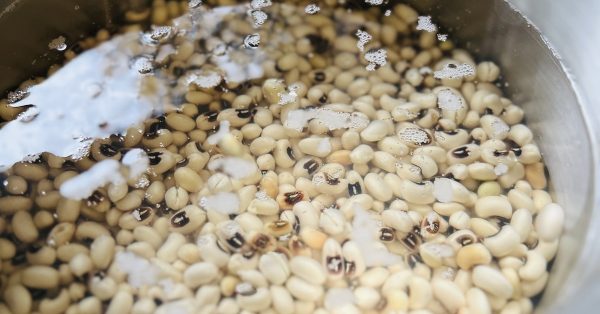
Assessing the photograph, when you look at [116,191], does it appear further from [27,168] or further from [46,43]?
[46,43]

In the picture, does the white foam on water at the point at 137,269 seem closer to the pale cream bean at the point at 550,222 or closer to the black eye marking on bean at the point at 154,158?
the black eye marking on bean at the point at 154,158

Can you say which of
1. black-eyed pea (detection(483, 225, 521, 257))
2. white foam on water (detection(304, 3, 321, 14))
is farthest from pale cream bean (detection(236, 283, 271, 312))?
white foam on water (detection(304, 3, 321, 14))

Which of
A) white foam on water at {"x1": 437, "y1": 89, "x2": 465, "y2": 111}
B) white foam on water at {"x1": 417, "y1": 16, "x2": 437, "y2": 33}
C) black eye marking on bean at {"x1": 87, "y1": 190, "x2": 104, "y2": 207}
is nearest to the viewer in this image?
black eye marking on bean at {"x1": 87, "y1": 190, "x2": 104, "y2": 207}

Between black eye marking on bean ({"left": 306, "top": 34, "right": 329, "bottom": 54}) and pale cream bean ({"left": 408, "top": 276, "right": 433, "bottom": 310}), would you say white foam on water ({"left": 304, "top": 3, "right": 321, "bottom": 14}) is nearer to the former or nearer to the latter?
black eye marking on bean ({"left": 306, "top": 34, "right": 329, "bottom": 54})

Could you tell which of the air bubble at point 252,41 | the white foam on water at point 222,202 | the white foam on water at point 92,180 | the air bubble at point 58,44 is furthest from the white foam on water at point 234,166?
the air bubble at point 58,44

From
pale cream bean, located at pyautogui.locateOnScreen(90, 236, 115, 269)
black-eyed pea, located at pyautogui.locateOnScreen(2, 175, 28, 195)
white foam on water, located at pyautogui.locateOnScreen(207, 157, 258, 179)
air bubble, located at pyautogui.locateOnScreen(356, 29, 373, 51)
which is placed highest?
air bubble, located at pyautogui.locateOnScreen(356, 29, 373, 51)

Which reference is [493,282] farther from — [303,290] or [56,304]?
[56,304]

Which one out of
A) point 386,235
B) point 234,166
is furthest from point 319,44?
point 386,235
